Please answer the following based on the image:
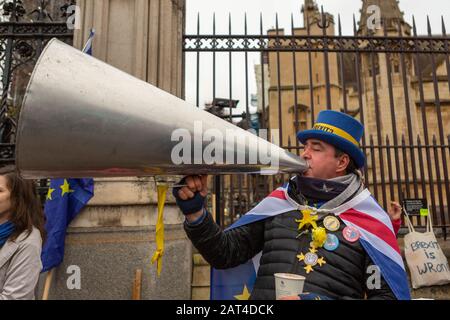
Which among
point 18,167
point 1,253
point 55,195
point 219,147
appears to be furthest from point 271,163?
point 55,195

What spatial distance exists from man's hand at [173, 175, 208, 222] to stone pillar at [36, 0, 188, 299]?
237cm

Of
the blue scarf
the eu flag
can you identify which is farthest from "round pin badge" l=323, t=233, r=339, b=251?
the eu flag

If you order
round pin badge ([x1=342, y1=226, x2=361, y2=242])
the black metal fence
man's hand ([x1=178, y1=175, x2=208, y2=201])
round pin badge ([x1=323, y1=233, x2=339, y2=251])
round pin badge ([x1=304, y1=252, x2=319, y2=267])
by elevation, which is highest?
the black metal fence

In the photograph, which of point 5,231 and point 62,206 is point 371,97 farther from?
point 5,231

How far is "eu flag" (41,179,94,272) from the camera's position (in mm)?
3561

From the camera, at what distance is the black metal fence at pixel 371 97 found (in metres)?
5.57

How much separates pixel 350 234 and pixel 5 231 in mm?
1980

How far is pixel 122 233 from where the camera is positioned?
3.75 metres

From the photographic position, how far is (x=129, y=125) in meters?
1.19

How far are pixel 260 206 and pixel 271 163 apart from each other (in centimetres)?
63

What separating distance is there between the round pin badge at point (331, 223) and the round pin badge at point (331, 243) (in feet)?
0.12

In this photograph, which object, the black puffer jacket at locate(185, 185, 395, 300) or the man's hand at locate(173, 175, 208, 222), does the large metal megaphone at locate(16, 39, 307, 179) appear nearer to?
the man's hand at locate(173, 175, 208, 222)

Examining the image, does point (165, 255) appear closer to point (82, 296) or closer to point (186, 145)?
point (82, 296)

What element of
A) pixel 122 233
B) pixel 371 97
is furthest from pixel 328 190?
pixel 371 97
